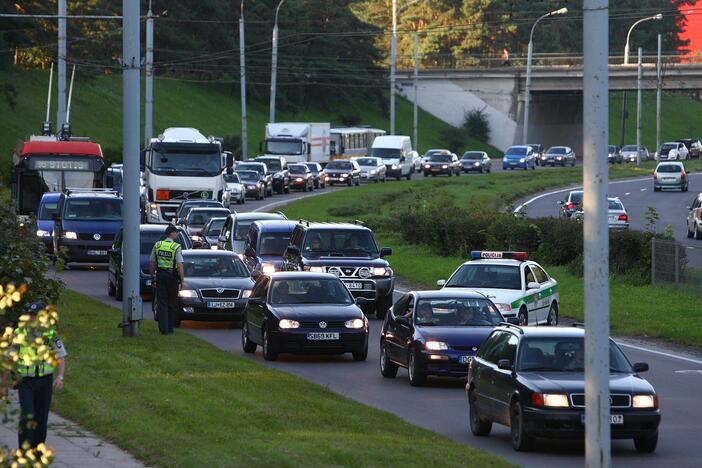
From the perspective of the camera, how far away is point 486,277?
2925cm

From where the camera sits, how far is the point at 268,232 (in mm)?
35531

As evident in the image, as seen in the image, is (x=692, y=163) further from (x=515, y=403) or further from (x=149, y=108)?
(x=515, y=403)

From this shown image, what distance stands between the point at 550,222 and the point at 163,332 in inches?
751

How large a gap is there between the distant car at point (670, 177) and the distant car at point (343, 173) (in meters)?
18.1

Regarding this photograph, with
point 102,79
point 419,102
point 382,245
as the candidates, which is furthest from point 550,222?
point 419,102

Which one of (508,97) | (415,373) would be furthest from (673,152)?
(415,373)

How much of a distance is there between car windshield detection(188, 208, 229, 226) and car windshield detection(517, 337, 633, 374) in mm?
31435

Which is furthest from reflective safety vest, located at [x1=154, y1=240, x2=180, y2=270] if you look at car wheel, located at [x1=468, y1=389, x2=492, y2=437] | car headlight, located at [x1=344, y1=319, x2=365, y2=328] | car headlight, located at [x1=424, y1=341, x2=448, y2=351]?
car wheel, located at [x1=468, y1=389, x2=492, y2=437]

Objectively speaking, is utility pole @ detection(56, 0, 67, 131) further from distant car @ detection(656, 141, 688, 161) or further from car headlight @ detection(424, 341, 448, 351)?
distant car @ detection(656, 141, 688, 161)

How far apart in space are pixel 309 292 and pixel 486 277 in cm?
488

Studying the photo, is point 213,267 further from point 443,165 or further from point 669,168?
point 443,165

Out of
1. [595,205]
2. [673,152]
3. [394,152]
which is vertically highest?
[673,152]

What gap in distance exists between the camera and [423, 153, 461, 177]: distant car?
101m

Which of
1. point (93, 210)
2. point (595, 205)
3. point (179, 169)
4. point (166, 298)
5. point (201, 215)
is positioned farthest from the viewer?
point (179, 169)
